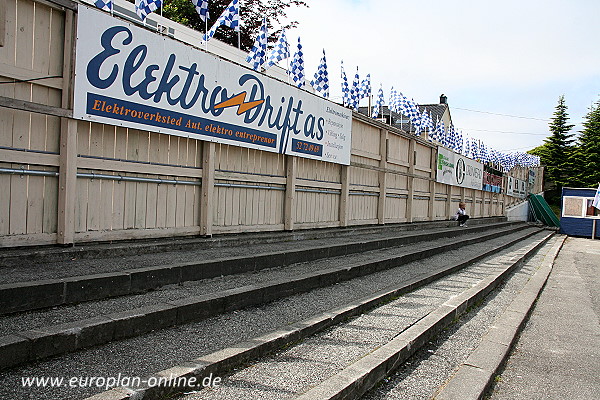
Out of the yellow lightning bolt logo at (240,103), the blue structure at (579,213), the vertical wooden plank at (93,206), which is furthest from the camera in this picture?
the blue structure at (579,213)

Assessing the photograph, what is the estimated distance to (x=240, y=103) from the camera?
8.49m

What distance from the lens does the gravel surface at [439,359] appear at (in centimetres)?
394

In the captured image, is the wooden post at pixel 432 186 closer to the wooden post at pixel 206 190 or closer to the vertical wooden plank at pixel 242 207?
the vertical wooden plank at pixel 242 207

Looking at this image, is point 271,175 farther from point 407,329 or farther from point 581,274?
point 581,274

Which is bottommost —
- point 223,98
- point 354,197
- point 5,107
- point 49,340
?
point 49,340

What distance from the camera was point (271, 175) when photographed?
31.4 feet

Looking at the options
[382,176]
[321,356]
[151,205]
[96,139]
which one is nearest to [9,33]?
[96,139]

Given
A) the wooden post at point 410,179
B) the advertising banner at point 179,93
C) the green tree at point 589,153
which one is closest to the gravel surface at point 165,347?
the advertising banner at point 179,93

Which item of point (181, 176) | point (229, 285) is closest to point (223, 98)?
point (181, 176)

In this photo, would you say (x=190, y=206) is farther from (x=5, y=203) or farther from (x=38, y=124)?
(x=5, y=203)

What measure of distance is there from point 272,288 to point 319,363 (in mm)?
1775

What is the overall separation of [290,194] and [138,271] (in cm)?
524

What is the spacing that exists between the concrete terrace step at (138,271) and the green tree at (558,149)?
54.8 meters

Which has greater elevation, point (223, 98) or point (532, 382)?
point (223, 98)
